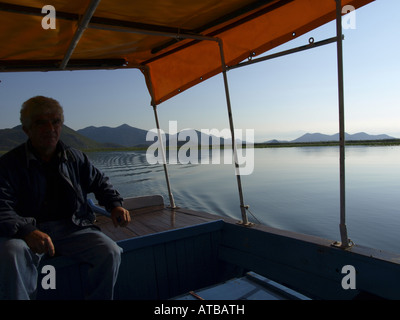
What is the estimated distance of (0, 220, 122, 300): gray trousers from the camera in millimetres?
1528

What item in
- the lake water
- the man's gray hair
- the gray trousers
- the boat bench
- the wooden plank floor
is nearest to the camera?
the gray trousers

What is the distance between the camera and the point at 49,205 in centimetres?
194

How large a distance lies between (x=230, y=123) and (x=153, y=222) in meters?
1.43

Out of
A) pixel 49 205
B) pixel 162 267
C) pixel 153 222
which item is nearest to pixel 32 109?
pixel 49 205

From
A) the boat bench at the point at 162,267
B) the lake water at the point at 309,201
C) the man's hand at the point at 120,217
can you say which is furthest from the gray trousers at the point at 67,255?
the lake water at the point at 309,201

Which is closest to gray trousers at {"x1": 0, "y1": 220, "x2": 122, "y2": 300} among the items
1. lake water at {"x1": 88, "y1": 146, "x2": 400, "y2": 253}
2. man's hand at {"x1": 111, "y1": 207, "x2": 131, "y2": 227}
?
man's hand at {"x1": 111, "y1": 207, "x2": 131, "y2": 227}

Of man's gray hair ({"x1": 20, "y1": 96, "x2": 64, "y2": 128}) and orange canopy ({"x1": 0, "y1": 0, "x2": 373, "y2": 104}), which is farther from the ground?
orange canopy ({"x1": 0, "y1": 0, "x2": 373, "y2": 104})

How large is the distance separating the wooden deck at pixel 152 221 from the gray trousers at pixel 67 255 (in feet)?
2.38

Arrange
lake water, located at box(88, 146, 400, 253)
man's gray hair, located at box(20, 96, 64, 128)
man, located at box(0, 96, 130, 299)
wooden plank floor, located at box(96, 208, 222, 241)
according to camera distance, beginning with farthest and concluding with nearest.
Result: lake water, located at box(88, 146, 400, 253), wooden plank floor, located at box(96, 208, 222, 241), man's gray hair, located at box(20, 96, 64, 128), man, located at box(0, 96, 130, 299)

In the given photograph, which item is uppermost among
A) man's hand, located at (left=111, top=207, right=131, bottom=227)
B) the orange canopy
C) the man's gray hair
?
the orange canopy

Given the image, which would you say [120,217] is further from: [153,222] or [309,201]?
[309,201]

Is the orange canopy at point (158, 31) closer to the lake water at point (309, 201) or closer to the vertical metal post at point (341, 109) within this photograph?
the vertical metal post at point (341, 109)

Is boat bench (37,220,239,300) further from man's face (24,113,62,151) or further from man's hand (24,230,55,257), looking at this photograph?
man's face (24,113,62,151)

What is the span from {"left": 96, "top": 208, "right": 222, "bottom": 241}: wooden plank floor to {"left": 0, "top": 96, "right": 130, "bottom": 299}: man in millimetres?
741
